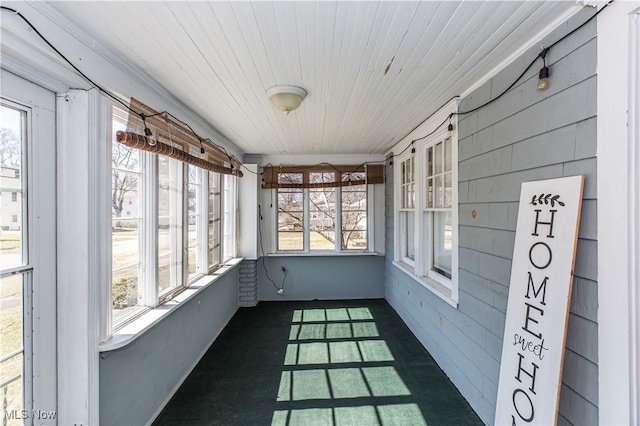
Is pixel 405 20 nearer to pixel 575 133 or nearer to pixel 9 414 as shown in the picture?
pixel 575 133

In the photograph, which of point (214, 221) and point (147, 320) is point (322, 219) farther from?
point (147, 320)

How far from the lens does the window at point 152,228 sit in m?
1.89

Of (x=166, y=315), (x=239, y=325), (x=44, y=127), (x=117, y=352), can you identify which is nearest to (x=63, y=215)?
(x=44, y=127)

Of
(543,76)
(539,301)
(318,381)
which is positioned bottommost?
(318,381)

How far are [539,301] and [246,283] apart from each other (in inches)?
155

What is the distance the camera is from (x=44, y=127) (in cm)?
141

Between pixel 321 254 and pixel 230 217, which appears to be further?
pixel 321 254

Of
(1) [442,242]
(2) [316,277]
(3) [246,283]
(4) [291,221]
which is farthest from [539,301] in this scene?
(3) [246,283]

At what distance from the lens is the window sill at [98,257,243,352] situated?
5.45 feet

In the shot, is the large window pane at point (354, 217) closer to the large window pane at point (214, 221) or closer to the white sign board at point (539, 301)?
the large window pane at point (214, 221)

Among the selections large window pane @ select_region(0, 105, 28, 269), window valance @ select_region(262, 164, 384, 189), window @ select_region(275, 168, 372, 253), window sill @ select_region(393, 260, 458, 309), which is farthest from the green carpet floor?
window valance @ select_region(262, 164, 384, 189)

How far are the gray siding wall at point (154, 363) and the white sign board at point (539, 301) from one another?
2.29m

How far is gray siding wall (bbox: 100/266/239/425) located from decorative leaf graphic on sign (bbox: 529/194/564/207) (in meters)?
2.52

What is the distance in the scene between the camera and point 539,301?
148 cm
